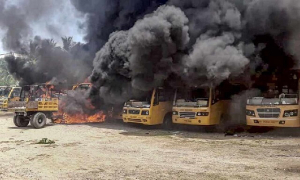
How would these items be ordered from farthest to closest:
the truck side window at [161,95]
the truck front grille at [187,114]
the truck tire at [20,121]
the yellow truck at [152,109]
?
the truck tire at [20,121], the truck side window at [161,95], the yellow truck at [152,109], the truck front grille at [187,114]

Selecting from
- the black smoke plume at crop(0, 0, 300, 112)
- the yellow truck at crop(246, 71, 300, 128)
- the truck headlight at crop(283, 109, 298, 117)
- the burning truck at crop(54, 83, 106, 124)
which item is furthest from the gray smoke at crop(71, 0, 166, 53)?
the truck headlight at crop(283, 109, 298, 117)

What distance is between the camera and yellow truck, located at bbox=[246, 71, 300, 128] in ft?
39.3

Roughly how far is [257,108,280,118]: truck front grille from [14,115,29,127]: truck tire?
11363 millimetres

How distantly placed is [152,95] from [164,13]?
3.71 m

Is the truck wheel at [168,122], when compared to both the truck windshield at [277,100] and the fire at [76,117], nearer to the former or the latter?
the truck windshield at [277,100]

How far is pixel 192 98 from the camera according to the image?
1435 centimetres

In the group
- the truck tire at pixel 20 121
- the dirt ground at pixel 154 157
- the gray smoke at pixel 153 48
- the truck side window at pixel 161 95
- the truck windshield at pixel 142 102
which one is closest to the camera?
the dirt ground at pixel 154 157

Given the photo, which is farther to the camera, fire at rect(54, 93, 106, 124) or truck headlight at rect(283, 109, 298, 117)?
fire at rect(54, 93, 106, 124)

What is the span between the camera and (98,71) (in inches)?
724

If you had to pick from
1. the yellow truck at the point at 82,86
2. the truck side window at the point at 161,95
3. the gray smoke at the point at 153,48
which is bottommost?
the truck side window at the point at 161,95

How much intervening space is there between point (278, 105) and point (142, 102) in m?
5.80

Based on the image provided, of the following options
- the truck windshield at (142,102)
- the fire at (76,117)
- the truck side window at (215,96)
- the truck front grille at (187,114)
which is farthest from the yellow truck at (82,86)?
the truck side window at (215,96)

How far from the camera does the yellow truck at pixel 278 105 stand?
11977 mm

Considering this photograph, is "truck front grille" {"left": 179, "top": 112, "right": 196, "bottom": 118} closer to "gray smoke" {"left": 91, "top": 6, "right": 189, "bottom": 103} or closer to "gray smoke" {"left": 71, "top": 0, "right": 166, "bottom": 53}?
"gray smoke" {"left": 91, "top": 6, "right": 189, "bottom": 103}
